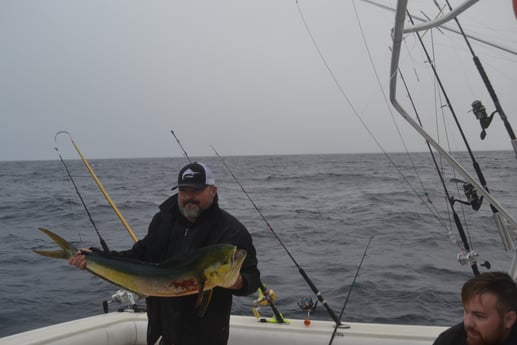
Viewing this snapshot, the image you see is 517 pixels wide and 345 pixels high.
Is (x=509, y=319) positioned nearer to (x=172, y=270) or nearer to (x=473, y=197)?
(x=172, y=270)

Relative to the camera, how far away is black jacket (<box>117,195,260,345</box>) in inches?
99.9

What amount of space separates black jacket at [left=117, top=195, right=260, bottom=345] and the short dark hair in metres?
1.01

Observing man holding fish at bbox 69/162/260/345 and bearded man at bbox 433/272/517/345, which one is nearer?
bearded man at bbox 433/272/517/345

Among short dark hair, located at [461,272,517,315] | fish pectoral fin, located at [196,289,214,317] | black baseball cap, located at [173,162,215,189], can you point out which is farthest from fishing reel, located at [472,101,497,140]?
fish pectoral fin, located at [196,289,214,317]

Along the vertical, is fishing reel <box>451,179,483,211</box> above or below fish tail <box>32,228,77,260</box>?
above

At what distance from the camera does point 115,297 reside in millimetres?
4344

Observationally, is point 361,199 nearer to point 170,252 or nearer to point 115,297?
point 115,297

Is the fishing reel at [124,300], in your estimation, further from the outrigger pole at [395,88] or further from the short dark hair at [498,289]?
the short dark hair at [498,289]

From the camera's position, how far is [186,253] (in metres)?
2.48

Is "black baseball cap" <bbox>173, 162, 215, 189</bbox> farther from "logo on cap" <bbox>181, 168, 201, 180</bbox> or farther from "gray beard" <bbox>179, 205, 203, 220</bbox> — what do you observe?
"gray beard" <bbox>179, 205, 203, 220</bbox>

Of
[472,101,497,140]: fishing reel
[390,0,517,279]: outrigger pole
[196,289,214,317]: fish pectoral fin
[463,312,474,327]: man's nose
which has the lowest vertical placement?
[196,289,214,317]: fish pectoral fin

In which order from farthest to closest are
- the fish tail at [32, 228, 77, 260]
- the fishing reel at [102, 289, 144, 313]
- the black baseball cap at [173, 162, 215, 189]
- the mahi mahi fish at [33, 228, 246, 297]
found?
the fishing reel at [102, 289, 144, 313] → the black baseball cap at [173, 162, 215, 189] → the fish tail at [32, 228, 77, 260] → the mahi mahi fish at [33, 228, 246, 297]

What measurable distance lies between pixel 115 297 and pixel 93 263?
212cm

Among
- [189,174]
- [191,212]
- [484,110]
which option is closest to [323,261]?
[484,110]
